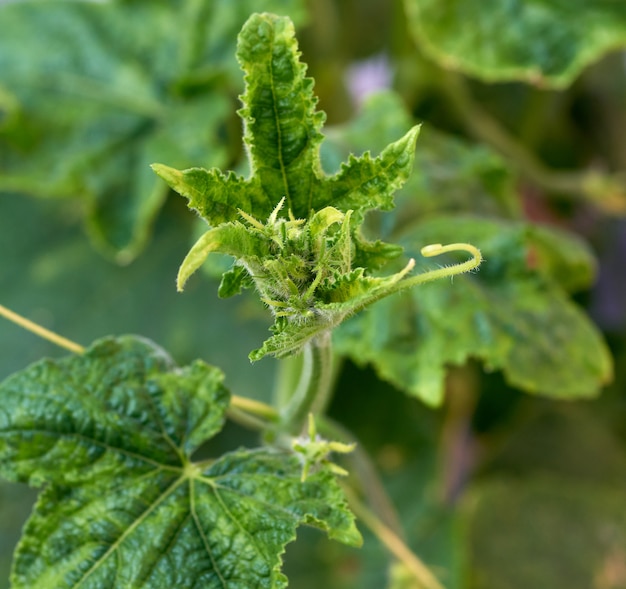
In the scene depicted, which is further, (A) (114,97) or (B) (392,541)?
(A) (114,97)

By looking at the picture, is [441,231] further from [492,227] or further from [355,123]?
[355,123]

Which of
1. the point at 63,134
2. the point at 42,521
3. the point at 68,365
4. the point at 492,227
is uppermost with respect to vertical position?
the point at 63,134

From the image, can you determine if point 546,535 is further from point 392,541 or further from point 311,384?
point 311,384

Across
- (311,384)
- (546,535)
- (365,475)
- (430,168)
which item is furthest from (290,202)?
(546,535)

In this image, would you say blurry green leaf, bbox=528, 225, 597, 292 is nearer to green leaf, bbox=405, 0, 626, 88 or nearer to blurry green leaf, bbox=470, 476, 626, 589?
green leaf, bbox=405, 0, 626, 88

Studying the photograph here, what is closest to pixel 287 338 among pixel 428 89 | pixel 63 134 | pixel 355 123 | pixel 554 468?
pixel 355 123

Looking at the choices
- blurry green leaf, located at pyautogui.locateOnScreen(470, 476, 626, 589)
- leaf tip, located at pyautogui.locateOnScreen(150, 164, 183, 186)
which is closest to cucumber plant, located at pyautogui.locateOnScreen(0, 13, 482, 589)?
leaf tip, located at pyautogui.locateOnScreen(150, 164, 183, 186)
